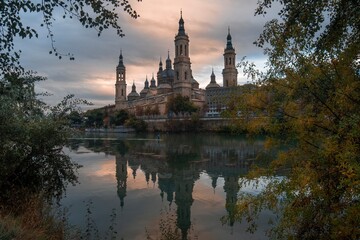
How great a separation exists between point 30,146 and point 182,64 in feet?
301

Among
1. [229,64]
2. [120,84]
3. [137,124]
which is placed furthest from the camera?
[120,84]

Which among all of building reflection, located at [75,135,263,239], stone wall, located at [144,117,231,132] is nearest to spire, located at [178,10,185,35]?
stone wall, located at [144,117,231,132]

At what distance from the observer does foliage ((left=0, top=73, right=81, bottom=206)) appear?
351 inches

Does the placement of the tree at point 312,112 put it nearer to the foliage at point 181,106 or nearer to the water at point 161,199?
the water at point 161,199

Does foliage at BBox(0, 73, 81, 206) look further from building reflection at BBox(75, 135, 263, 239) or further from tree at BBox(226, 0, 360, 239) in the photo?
tree at BBox(226, 0, 360, 239)

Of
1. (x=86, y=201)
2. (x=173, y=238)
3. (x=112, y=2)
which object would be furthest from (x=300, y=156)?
(x=86, y=201)

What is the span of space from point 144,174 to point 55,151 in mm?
10864

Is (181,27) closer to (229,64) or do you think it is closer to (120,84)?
(229,64)

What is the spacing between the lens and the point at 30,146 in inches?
389

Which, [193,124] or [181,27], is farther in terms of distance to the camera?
[181,27]

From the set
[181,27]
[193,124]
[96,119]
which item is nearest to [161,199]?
[193,124]

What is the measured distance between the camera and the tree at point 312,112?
17.9 feet

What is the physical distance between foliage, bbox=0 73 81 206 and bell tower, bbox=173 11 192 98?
291ft

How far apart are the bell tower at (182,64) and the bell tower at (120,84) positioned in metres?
48.3
